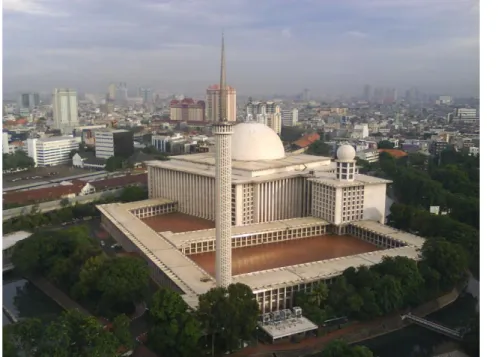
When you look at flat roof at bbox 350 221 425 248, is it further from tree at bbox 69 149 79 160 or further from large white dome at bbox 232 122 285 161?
tree at bbox 69 149 79 160

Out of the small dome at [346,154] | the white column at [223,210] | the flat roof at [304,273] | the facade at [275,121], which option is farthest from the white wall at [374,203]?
the facade at [275,121]

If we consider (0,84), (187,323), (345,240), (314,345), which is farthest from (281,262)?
(0,84)

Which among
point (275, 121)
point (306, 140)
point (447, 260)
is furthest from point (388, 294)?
point (275, 121)

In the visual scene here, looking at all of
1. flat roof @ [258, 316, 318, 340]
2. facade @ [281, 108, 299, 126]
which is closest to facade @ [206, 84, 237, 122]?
flat roof @ [258, 316, 318, 340]

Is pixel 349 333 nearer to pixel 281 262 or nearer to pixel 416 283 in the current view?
pixel 416 283

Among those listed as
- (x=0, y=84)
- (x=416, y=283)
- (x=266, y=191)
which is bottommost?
(x=416, y=283)

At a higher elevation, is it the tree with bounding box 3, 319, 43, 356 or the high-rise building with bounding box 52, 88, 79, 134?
the high-rise building with bounding box 52, 88, 79, 134

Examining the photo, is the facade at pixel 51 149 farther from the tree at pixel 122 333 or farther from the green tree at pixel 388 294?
the green tree at pixel 388 294
